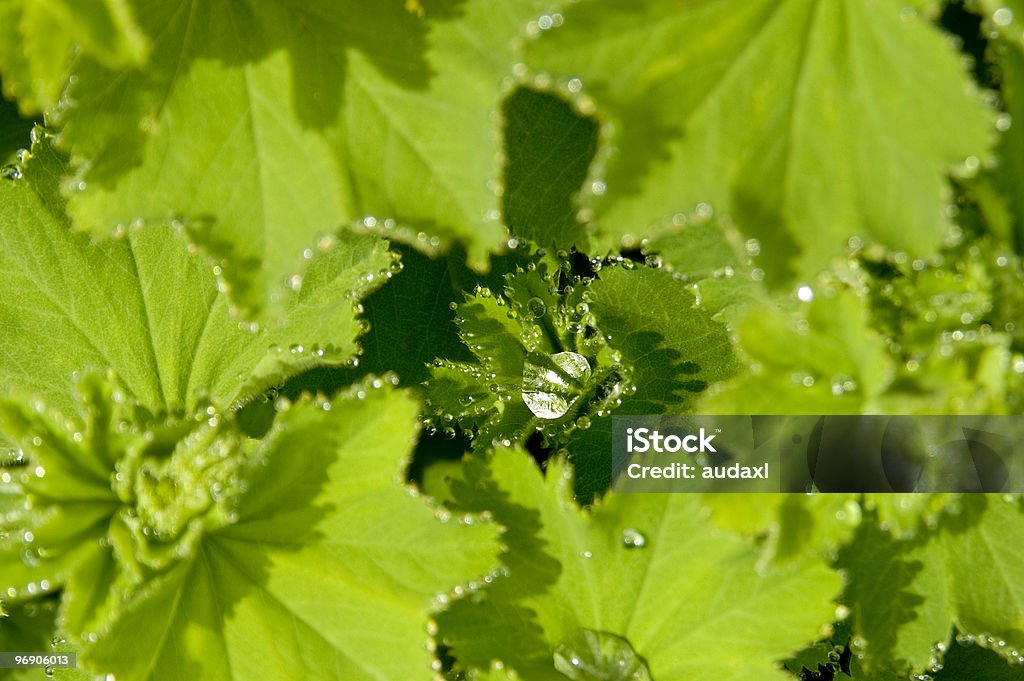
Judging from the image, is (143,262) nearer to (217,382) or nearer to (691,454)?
(217,382)

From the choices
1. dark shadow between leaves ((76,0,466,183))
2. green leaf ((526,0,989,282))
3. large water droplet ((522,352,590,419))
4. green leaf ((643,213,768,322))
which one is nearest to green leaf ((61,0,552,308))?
dark shadow between leaves ((76,0,466,183))

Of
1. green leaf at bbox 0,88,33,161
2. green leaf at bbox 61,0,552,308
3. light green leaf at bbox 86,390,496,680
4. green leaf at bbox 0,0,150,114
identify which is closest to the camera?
green leaf at bbox 0,0,150,114

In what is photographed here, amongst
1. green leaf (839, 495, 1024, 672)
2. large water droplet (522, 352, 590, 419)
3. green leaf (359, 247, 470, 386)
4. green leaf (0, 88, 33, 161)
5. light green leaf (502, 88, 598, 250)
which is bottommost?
green leaf (839, 495, 1024, 672)

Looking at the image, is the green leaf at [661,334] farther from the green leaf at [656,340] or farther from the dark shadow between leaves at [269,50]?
the dark shadow between leaves at [269,50]

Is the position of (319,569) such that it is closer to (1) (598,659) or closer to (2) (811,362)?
(1) (598,659)

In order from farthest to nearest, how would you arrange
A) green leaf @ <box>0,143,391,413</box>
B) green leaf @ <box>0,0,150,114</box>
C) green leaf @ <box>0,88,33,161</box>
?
green leaf @ <box>0,88,33,161</box> → green leaf @ <box>0,143,391,413</box> → green leaf @ <box>0,0,150,114</box>

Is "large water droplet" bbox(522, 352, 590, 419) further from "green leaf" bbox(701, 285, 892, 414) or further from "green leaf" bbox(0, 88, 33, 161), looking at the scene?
"green leaf" bbox(0, 88, 33, 161)

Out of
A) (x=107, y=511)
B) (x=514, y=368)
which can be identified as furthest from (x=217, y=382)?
(x=514, y=368)
